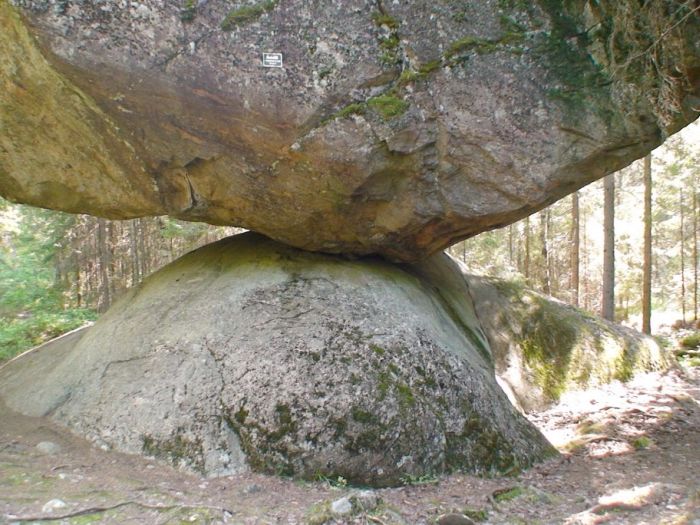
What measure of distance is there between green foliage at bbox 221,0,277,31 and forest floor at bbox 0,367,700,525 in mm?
4329

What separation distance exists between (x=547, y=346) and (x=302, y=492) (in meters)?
5.83

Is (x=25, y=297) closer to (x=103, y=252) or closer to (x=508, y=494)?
(x=103, y=252)

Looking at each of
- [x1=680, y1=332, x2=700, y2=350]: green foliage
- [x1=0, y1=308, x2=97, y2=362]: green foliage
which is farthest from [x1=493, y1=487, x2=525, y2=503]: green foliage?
[x1=680, y1=332, x2=700, y2=350]: green foliage

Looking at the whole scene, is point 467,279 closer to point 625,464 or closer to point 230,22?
point 625,464

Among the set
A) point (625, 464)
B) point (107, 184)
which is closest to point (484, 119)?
point (625, 464)

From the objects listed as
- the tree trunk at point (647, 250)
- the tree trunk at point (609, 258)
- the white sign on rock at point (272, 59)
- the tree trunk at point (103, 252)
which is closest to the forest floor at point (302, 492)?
the white sign on rock at point (272, 59)

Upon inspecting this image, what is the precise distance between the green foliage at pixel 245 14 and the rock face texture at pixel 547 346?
5.76 meters

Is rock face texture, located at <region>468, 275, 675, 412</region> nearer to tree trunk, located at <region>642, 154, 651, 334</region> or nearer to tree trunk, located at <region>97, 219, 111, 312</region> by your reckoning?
tree trunk, located at <region>642, 154, 651, 334</region>

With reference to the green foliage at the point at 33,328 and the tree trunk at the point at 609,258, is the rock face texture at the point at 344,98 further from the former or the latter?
the tree trunk at the point at 609,258

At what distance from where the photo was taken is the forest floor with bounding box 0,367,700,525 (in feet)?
12.3

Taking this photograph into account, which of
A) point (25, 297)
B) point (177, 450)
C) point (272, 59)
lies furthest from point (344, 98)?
point (25, 297)

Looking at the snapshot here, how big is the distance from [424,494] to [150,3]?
5.35 m

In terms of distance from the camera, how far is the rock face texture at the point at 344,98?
5.06 metres

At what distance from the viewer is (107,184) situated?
241 inches
